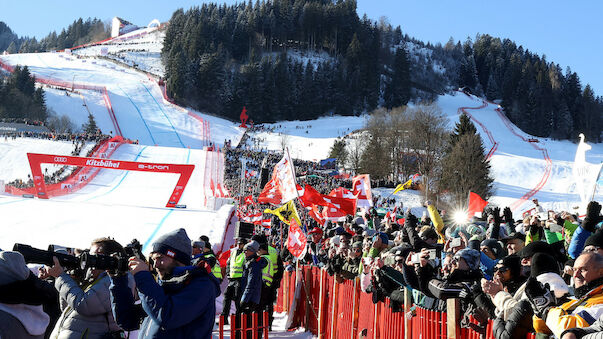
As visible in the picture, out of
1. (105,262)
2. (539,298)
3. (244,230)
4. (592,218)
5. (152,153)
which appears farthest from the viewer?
(152,153)

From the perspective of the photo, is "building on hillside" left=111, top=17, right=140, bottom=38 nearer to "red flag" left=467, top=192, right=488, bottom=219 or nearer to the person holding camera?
"red flag" left=467, top=192, right=488, bottom=219

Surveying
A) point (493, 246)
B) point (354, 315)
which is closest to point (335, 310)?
point (354, 315)

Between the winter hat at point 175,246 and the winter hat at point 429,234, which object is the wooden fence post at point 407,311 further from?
the winter hat at point 175,246

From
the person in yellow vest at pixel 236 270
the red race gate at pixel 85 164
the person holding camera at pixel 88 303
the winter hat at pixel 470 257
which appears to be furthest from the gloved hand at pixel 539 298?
the red race gate at pixel 85 164

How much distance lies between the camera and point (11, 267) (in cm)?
322

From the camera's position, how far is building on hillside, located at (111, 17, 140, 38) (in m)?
140

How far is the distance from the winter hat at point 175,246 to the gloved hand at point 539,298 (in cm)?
181

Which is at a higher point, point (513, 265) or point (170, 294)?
point (513, 265)

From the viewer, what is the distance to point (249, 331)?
6.75 metres

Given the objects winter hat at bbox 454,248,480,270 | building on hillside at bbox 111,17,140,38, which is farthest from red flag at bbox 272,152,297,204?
building on hillside at bbox 111,17,140,38

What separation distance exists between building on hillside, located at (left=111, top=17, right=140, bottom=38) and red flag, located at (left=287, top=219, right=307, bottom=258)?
5532 inches

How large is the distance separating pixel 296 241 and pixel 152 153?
39272mm

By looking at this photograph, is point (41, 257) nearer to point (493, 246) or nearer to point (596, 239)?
point (596, 239)

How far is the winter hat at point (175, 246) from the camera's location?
3330mm
